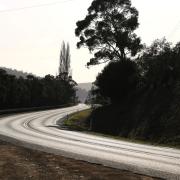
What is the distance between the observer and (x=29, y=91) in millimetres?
78812

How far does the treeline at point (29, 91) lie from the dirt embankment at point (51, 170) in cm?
4538

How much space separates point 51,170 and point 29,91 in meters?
66.7

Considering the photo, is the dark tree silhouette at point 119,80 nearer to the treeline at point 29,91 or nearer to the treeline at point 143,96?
the treeline at point 143,96

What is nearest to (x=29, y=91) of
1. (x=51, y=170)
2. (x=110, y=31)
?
(x=110, y=31)

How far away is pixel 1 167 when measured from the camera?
1330 cm

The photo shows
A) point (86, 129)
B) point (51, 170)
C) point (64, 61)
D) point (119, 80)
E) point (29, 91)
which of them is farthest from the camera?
point (64, 61)

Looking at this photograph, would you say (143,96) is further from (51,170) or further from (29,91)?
(29,91)

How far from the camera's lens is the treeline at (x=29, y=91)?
2517 inches

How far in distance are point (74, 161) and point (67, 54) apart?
396 feet

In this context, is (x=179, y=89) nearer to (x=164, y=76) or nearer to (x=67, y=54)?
(x=164, y=76)

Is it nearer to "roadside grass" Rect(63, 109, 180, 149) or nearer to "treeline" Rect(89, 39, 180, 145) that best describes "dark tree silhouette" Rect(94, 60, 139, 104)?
"treeline" Rect(89, 39, 180, 145)

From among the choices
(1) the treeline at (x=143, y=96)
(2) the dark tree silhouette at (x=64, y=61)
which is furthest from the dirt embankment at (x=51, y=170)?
(2) the dark tree silhouette at (x=64, y=61)

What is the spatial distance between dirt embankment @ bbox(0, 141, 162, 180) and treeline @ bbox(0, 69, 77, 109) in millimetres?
45380

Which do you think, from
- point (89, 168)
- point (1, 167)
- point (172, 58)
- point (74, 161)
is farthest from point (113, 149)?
point (172, 58)
